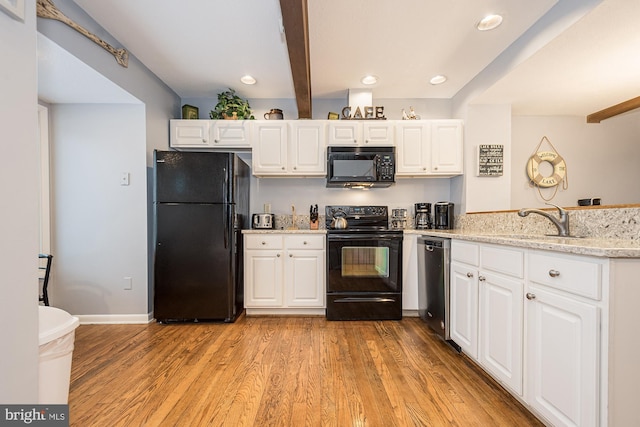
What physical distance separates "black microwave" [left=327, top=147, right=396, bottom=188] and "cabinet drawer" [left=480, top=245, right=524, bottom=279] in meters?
1.47

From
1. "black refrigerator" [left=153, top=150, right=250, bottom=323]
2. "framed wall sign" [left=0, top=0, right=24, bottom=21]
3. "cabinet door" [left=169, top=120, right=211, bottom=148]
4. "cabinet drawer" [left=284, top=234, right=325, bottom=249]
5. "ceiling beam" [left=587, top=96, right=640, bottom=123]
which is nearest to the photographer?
"framed wall sign" [left=0, top=0, right=24, bottom=21]

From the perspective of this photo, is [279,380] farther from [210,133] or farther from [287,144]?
[210,133]

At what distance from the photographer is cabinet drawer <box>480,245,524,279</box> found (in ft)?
A: 4.96

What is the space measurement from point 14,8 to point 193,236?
207cm

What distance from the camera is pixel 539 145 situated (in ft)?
11.2

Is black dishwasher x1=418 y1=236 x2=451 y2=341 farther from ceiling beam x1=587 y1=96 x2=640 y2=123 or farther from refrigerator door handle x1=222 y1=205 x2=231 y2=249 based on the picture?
ceiling beam x1=587 y1=96 x2=640 y2=123

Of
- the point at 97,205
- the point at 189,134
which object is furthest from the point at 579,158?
the point at 97,205

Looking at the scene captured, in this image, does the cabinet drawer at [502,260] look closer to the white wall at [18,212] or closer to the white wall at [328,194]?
the white wall at [328,194]

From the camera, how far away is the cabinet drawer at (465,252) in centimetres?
193

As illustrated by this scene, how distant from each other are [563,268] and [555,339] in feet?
1.01

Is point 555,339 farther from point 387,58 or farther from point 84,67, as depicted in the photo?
point 84,67

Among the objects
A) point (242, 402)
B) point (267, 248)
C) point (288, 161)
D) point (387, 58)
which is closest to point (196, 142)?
point (288, 161)

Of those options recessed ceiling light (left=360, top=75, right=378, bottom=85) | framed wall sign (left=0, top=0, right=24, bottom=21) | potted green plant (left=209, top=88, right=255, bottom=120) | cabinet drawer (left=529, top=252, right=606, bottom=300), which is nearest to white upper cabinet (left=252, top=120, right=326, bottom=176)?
potted green plant (left=209, top=88, right=255, bottom=120)

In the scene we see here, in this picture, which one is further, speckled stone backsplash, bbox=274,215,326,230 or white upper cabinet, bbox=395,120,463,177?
speckled stone backsplash, bbox=274,215,326,230
